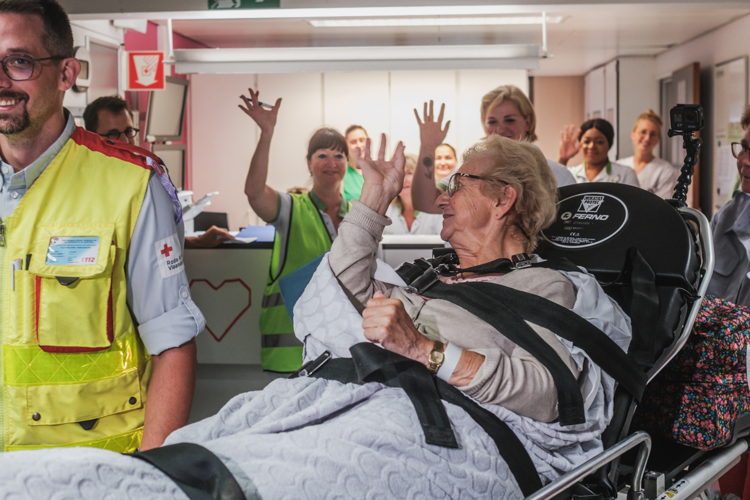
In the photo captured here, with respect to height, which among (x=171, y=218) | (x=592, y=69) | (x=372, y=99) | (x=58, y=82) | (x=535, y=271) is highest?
(x=592, y=69)

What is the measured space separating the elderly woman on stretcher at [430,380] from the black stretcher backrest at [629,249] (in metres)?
0.10

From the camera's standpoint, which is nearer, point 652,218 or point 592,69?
point 652,218

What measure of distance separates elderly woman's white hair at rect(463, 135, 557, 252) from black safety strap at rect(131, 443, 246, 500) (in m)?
1.10

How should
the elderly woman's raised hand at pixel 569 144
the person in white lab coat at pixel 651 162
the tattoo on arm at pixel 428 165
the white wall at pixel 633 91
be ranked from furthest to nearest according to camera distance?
the white wall at pixel 633 91 < the person in white lab coat at pixel 651 162 < the elderly woman's raised hand at pixel 569 144 < the tattoo on arm at pixel 428 165

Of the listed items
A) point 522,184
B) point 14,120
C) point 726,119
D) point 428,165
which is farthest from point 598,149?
point 14,120

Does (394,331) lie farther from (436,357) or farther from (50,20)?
(50,20)

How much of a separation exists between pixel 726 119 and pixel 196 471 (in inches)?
323

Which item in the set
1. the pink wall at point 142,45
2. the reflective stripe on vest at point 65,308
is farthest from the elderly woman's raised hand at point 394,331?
the pink wall at point 142,45

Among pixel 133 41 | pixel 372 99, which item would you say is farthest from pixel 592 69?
pixel 133 41

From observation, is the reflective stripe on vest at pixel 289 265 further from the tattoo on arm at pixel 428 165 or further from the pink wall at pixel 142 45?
the pink wall at pixel 142 45

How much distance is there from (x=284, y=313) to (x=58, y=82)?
7.35 feet

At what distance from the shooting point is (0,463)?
1274mm

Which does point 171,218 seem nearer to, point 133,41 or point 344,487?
point 344,487

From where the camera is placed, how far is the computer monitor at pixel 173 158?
21.8ft
